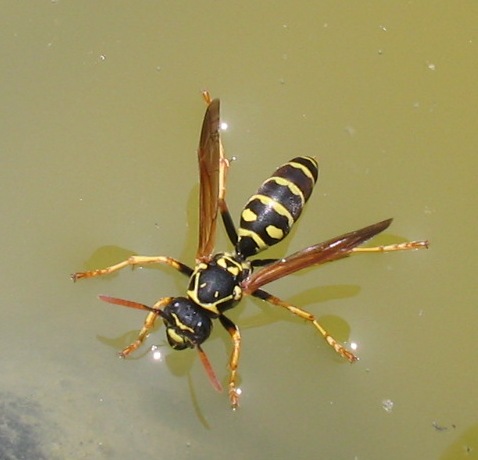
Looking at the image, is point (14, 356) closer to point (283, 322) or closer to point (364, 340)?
Result: point (283, 322)

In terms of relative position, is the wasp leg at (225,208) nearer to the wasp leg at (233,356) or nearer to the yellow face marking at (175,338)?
the wasp leg at (233,356)

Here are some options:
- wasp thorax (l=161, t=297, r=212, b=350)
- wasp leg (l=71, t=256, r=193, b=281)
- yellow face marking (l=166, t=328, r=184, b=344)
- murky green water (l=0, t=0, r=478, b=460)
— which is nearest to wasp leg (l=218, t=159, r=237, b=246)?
murky green water (l=0, t=0, r=478, b=460)

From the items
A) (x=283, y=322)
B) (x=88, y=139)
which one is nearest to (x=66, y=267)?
(x=88, y=139)

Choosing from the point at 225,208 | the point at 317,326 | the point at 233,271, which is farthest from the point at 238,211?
the point at 317,326

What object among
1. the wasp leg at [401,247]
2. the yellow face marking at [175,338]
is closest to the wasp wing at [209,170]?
the yellow face marking at [175,338]

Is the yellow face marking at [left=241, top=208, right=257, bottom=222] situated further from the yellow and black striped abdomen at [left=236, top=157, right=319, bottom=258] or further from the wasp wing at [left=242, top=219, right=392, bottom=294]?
the wasp wing at [left=242, top=219, right=392, bottom=294]
